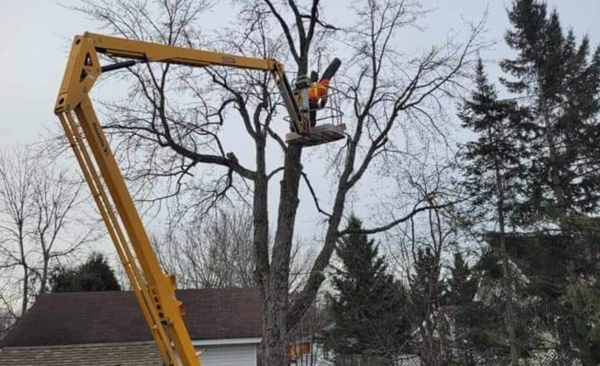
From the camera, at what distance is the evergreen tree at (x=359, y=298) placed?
16000mm

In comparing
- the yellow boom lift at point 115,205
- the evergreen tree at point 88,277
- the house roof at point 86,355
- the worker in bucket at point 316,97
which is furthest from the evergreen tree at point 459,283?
the evergreen tree at point 88,277

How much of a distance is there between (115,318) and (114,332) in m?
0.78

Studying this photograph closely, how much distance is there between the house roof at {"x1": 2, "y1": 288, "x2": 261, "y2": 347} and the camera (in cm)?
1708

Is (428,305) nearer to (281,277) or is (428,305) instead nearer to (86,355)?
(281,277)

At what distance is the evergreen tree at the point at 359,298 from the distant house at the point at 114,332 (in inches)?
131

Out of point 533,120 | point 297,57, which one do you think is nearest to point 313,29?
point 297,57

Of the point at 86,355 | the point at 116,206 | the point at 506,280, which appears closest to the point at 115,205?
the point at 116,206

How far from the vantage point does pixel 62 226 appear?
2522 cm

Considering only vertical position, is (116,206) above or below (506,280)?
above

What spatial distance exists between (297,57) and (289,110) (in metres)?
4.05

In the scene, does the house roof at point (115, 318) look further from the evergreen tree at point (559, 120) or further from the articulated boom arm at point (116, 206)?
the articulated boom arm at point (116, 206)

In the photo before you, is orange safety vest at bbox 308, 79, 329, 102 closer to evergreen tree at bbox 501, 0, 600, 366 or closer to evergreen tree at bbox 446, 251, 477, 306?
evergreen tree at bbox 446, 251, 477, 306

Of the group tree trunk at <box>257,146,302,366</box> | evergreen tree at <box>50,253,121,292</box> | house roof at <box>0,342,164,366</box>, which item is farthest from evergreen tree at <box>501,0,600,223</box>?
evergreen tree at <box>50,253,121,292</box>

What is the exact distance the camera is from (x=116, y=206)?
556 cm
